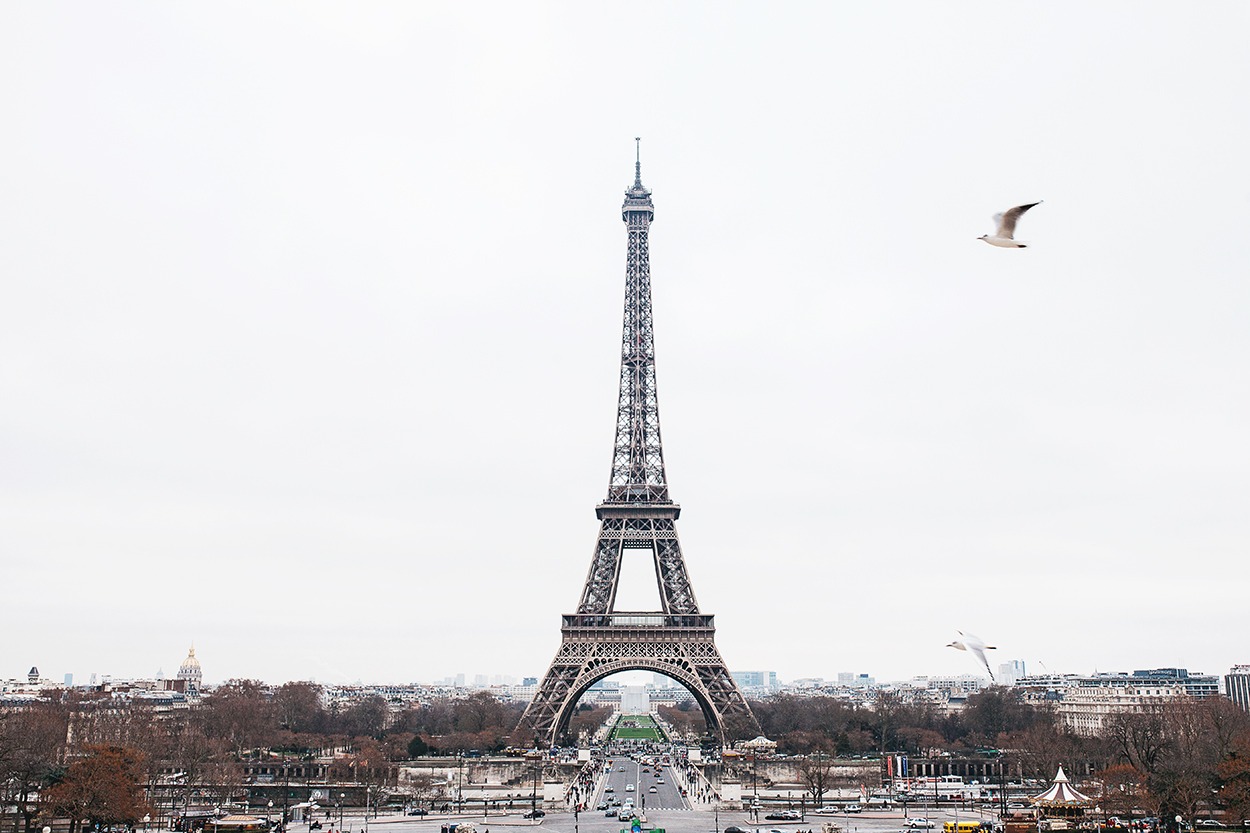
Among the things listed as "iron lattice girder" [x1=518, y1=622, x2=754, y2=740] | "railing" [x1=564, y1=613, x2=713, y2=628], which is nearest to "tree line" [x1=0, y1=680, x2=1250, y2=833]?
"iron lattice girder" [x1=518, y1=622, x2=754, y2=740]

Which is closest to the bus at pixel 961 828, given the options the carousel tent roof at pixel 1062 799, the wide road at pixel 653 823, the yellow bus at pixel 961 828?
the yellow bus at pixel 961 828

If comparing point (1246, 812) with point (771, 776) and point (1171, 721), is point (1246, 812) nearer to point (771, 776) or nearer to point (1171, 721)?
point (771, 776)

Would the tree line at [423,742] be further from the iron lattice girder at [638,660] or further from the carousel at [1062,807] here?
the iron lattice girder at [638,660]

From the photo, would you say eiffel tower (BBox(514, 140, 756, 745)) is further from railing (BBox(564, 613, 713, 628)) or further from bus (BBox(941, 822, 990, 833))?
bus (BBox(941, 822, 990, 833))

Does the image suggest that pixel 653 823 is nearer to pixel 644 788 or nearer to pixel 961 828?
pixel 961 828

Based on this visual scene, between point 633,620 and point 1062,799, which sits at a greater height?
point 633,620

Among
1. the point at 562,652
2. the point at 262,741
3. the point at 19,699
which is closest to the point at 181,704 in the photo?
the point at 19,699

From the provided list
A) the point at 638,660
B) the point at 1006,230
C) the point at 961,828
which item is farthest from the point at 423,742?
the point at 1006,230
